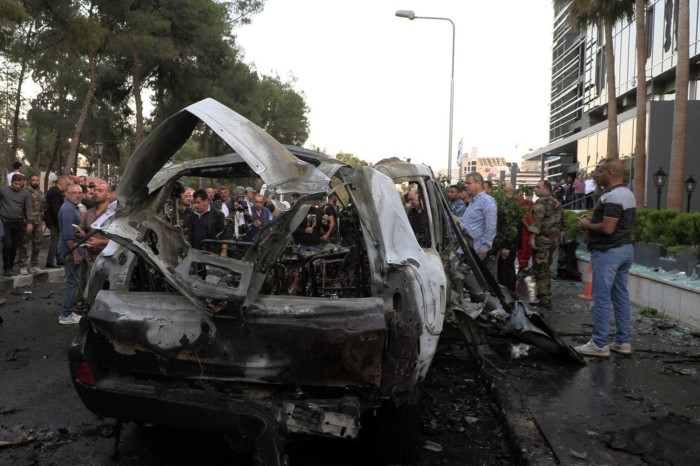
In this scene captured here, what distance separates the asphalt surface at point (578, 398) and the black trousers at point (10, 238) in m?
3.03

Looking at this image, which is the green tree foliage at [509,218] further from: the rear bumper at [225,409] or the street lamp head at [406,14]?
the street lamp head at [406,14]

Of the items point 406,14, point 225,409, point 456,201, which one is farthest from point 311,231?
point 406,14

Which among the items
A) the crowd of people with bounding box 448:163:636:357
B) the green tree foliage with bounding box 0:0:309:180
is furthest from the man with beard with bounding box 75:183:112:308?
the green tree foliage with bounding box 0:0:309:180

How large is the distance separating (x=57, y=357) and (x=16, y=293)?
4162 millimetres

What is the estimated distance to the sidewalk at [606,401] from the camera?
12.2 feet

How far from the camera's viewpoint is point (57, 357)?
5.95m

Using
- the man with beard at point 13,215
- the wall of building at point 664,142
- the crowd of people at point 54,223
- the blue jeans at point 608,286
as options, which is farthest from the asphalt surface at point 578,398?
the wall of building at point 664,142

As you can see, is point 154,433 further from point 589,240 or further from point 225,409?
point 589,240

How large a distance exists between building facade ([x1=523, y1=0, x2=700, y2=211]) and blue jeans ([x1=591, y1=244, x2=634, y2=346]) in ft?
52.9

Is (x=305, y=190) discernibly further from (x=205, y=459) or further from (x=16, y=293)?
(x=16, y=293)

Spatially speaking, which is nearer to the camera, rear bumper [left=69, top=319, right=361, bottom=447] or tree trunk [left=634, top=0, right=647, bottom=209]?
rear bumper [left=69, top=319, right=361, bottom=447]

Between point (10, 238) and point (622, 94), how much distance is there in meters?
31.1

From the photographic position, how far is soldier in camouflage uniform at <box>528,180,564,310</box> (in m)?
8.60

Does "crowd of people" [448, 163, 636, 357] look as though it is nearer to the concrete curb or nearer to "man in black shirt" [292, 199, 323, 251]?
"man in black shirt" [292, 199, 323, 251]
